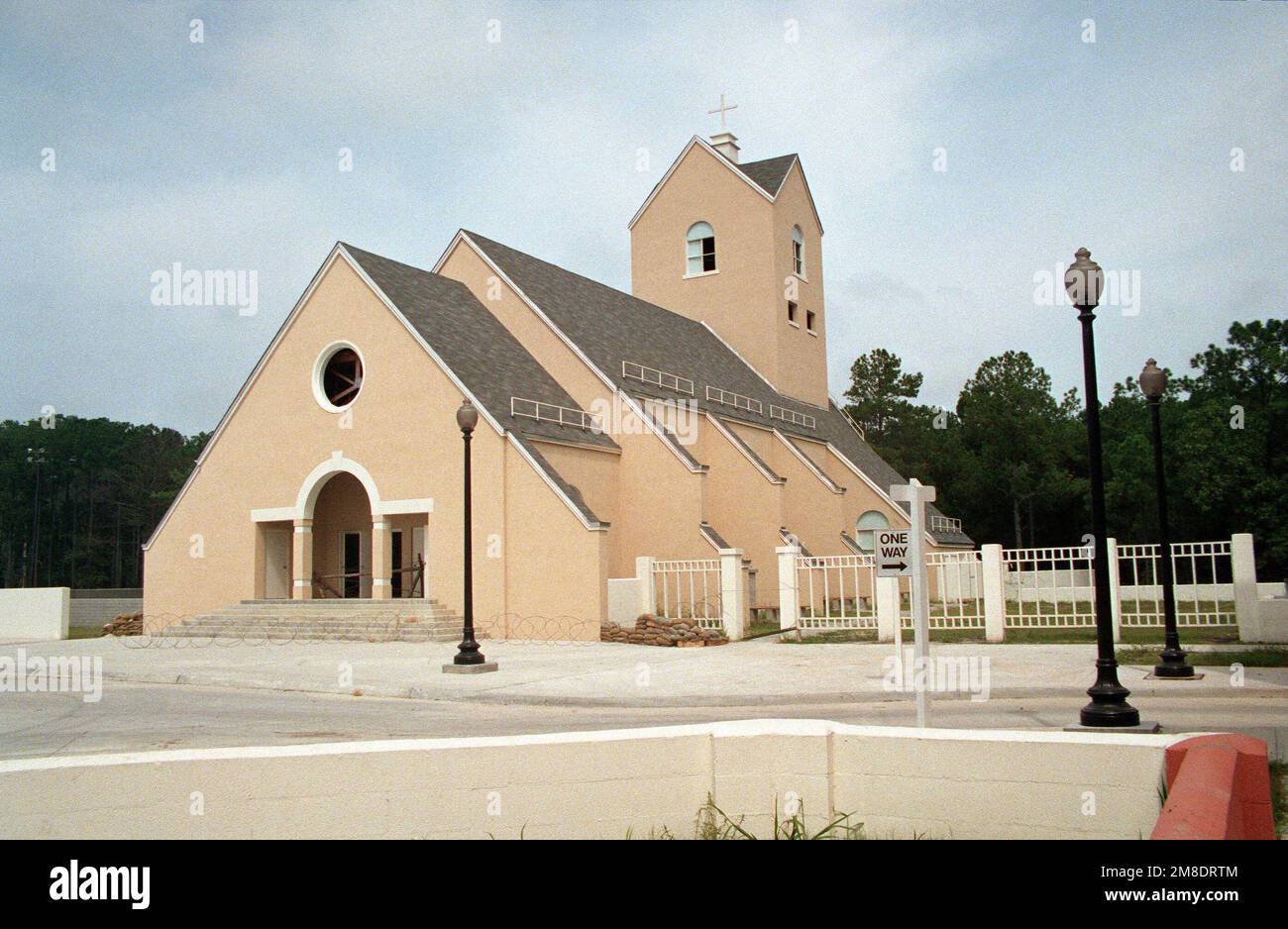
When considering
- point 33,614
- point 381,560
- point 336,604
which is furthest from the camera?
point 33,614

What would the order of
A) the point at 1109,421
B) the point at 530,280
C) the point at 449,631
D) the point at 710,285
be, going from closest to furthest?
the point at 449,631
the point at 530,280
the point at 710,285
the point at 1109,421

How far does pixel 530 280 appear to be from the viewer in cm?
3403

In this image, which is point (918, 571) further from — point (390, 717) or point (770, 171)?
point (770, 171)

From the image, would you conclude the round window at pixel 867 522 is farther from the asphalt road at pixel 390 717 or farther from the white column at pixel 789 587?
the asphalt road at pixel 390 717

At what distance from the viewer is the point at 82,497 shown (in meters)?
92.6

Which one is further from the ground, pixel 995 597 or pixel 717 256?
pixel 717 256

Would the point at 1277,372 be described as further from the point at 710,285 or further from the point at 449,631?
the point at 449,631

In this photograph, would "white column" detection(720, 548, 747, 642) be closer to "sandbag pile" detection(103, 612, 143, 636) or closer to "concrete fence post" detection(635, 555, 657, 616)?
"concrete fence post" detection(635, 555, 657, 616)

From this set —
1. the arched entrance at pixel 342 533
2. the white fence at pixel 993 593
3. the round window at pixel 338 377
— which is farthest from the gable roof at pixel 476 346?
the white fence at pixel 993 593

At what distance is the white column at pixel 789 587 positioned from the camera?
2189 cm

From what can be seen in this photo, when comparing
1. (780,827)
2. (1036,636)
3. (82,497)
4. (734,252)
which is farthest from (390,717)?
(82,497)

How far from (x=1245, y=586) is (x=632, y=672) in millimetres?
10328
